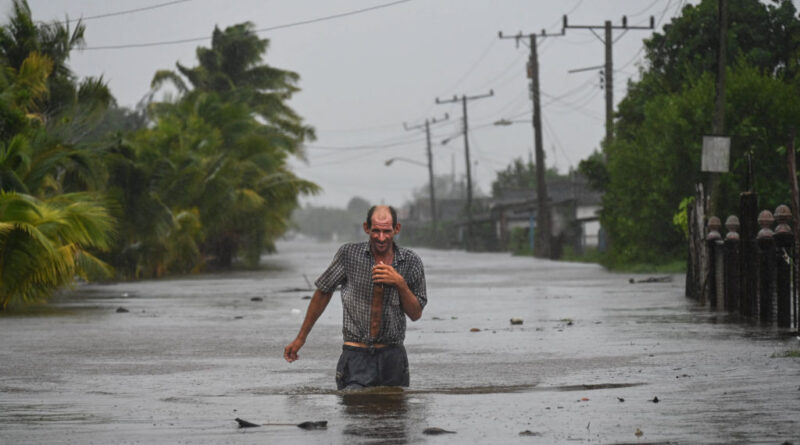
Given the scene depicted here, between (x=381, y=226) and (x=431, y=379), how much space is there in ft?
10.2

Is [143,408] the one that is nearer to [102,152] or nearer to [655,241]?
[102,152]

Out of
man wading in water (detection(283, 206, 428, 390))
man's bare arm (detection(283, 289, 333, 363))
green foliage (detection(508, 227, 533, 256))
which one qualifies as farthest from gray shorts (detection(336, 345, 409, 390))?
green foliage (detection(508, 227, 533, 256))

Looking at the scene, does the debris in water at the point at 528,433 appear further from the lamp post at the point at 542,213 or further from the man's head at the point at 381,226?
the lamp post at the point at 542,213

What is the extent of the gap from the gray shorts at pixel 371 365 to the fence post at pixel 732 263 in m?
9.81

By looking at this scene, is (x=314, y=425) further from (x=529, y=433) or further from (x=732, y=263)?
(x=732, y=263)

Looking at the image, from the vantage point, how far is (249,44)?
6359 centimetres

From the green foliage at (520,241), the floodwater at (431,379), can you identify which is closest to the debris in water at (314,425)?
the floodwater at (431,379)

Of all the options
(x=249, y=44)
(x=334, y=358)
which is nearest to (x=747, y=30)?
(x=249, y=44)

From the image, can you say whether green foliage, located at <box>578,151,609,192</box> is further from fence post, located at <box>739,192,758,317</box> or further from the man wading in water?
the man wading in water

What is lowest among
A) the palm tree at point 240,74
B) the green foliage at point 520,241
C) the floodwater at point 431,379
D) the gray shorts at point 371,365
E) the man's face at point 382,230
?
the floodwater at point 431,379

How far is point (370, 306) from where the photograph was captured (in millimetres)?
8852

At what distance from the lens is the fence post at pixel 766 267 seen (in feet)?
49.8

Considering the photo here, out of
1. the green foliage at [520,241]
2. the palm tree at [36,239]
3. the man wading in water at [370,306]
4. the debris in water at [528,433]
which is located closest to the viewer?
the debris in water at [528,433]

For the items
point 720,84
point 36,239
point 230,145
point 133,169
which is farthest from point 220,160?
point 36,239
